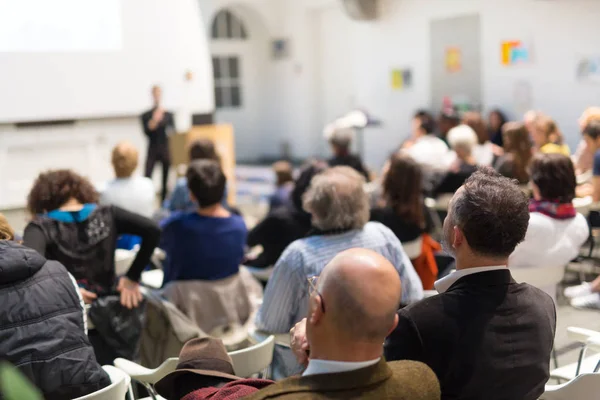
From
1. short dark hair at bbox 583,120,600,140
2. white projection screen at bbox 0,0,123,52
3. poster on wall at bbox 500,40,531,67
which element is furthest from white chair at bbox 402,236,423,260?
poster on wall at bbox 500,40,531,67

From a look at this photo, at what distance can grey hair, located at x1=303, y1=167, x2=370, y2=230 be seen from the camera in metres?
2.97

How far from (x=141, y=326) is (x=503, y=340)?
198 cm

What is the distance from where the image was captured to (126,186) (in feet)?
16.5

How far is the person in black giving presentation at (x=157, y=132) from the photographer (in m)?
8.77

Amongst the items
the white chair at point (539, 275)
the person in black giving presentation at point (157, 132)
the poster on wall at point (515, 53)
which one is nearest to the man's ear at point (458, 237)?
the white chair at point (539, 275)

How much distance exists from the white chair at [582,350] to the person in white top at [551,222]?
1.98 ft

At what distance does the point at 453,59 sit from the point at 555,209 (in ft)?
25.5

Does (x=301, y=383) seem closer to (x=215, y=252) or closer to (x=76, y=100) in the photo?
(x=215, y=252)

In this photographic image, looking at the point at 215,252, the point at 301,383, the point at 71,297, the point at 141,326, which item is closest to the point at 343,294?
the point at 301,383

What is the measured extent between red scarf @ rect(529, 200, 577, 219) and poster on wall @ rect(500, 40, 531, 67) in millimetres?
6719

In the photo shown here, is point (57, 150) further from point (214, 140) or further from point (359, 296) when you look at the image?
point (359, 296)

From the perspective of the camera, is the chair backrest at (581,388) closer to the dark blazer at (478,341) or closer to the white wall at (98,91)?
the dark blazer at (478,341)

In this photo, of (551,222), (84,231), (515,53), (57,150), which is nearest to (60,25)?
(57,150)

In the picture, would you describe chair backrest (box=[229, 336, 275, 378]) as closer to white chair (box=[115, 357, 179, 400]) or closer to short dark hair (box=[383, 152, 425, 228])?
white chair (box=[115, 357, 179, 400])
